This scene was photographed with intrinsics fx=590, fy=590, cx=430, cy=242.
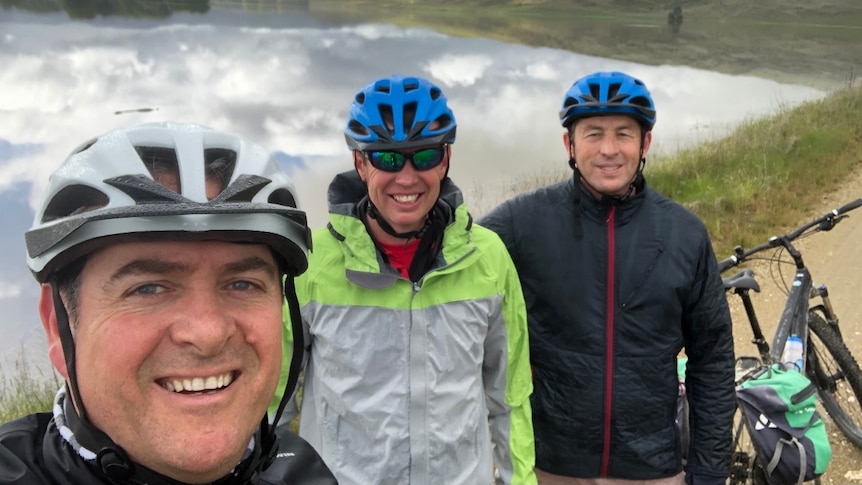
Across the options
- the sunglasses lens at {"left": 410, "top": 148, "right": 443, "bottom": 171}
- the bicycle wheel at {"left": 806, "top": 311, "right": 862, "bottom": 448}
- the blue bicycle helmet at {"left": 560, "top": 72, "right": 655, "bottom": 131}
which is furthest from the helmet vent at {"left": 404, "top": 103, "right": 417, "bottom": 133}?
the bicycle wheel at {"left": 806, "top": 311, "right": 862, "bottom": 448}

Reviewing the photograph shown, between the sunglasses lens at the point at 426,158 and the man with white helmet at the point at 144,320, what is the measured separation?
104cm

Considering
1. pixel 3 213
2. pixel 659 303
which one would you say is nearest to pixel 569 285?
pixel 659 303

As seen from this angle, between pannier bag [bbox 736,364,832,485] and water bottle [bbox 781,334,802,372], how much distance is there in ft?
1.34

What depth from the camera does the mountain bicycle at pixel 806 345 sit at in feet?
10.4

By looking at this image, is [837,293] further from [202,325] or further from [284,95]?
[284,95]

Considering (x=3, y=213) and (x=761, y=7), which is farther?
(x=761, y=7)

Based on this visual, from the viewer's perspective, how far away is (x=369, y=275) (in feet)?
6.42

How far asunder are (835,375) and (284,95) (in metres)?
21.2

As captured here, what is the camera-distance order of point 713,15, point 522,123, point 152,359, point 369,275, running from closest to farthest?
point 152,359, point 369,275, point 522,123, point 713,15

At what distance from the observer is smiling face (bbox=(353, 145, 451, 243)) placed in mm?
2100

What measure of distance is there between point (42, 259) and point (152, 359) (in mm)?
264

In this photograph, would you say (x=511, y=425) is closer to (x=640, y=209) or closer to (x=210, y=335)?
(x=640, y=209)

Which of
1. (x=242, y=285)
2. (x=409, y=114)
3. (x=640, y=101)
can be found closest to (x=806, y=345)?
(x=640, y=101)

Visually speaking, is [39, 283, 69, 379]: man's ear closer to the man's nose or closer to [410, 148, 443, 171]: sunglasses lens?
the man's nose
